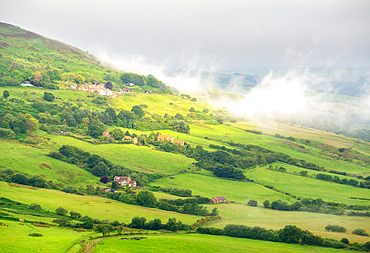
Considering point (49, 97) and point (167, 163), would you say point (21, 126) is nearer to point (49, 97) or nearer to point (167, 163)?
point (49, 97)

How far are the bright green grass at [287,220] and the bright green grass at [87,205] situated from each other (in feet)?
19.4

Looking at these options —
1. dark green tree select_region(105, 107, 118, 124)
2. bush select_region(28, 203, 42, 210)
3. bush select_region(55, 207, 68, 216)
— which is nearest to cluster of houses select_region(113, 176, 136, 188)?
bush select_region(55, 207, 68, 216)

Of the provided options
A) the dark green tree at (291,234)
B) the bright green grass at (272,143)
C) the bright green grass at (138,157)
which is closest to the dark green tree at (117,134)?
the bright green grass at (138,157)

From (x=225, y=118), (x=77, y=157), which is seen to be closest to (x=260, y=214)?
(x=77, y=157)

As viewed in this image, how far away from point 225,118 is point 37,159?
7719 centimetres

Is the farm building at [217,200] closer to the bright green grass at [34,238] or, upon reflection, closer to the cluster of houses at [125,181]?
the cluster of houses at [125,181]

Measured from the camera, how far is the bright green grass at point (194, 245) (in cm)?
2725

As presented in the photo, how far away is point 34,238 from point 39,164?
30.6 metres

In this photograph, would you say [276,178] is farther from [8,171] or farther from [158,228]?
[8,171]

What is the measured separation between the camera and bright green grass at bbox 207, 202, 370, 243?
36.0 metres

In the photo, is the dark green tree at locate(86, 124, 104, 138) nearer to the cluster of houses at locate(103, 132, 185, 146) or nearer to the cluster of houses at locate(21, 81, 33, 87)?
the cluster of houses at locate(103, 132, 185, 146)

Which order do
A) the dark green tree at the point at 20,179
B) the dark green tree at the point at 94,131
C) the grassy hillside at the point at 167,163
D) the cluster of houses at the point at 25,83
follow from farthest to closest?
the cluster of houses at the point at 25,83 < the dark green tree at the point at 94,131 < the dark green tree at the point at 20,179 < the grassy hillside at the point at 167,163

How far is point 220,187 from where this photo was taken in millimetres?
58469

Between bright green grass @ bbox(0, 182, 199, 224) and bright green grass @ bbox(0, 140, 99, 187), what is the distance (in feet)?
24.8
